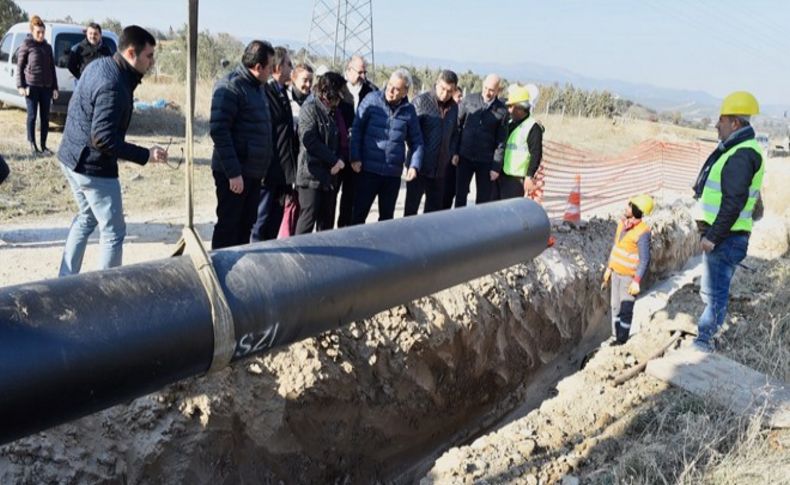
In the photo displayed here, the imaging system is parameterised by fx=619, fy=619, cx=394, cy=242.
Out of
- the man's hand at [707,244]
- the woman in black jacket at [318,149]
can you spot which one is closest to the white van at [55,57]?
the woman in black jacket at [318,149]

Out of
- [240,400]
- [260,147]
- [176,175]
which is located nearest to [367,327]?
[240,400]

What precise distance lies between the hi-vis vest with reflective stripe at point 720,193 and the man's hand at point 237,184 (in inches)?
136

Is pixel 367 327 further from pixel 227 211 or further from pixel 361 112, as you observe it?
pixel 361 112

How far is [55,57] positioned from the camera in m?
11.2

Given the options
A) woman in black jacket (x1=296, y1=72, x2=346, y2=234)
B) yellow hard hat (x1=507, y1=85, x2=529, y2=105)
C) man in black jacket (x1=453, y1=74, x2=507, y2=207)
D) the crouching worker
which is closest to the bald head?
man in black jacket (x1=453, y1=74, x2=507, y2=207)

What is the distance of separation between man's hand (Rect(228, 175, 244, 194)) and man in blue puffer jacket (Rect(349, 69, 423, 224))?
48.5 inches

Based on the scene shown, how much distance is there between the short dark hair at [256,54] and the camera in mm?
4164

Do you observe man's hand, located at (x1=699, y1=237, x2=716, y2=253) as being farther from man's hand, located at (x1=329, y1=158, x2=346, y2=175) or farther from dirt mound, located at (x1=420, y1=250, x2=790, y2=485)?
man's hand, located at (x1=329, y1=158, x2=346, y2=175)

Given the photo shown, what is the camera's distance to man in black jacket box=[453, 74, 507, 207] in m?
6.12

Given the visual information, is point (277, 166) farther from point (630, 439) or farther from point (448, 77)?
point (630, 439)

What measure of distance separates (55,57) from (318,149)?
350 inches

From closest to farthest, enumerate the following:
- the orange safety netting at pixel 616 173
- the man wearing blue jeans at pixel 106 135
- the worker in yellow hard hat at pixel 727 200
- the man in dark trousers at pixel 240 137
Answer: the man wearing blue jeans at pixel 106 135 → the man in dark trousers at pixel 240 137 → the worker in yellow hard hat at pixel 727 200 → the orange safety netting at pixel 616 173

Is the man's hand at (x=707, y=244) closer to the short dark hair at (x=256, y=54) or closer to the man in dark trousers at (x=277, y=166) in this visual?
the man in dark trousers at (x=277, y=166)

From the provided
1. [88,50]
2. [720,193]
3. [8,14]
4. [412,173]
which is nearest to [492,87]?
[412,173]
